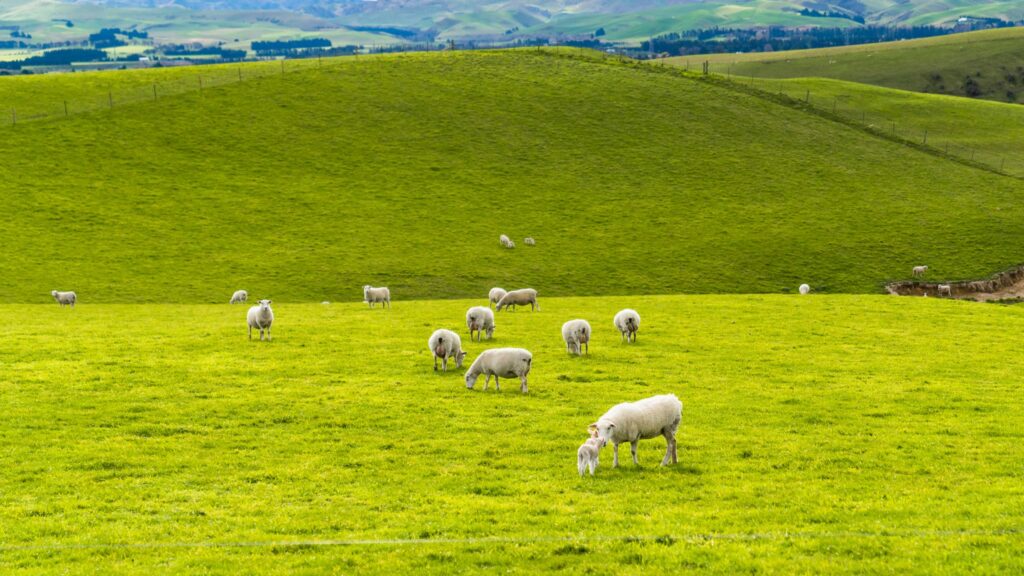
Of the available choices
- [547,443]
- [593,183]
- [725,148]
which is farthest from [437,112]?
[547,443]

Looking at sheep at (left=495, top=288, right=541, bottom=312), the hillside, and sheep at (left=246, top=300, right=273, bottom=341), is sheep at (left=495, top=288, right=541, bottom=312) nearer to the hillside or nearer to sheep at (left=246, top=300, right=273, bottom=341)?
the hillside

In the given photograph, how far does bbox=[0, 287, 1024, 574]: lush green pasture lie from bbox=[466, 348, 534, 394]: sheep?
649mm

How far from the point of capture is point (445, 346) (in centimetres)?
2905

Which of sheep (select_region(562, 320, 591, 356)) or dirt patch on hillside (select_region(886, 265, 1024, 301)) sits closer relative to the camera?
sheep (select_region(562, 320, 591, 356))

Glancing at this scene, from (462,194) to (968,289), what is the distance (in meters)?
43.1

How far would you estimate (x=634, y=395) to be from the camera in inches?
1022

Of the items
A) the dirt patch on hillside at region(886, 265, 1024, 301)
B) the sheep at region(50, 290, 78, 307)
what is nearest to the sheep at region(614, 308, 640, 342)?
the sheep at region(50, 290, 78, 307)

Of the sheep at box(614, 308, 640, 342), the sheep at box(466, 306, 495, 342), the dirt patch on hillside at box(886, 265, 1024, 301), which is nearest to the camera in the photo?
the sheep at box(466, 306, 495, 342)

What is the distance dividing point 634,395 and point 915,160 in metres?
83.8

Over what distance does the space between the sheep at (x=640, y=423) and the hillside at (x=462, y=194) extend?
133 feet

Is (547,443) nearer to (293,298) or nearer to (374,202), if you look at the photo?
(293,298)

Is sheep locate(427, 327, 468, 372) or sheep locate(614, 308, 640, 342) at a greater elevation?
sheep locate(427, 327, 468, 372)

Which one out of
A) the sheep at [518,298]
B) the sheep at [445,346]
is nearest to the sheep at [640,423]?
the sheep at [445,346]

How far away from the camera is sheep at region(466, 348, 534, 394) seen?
26016 millimetres
